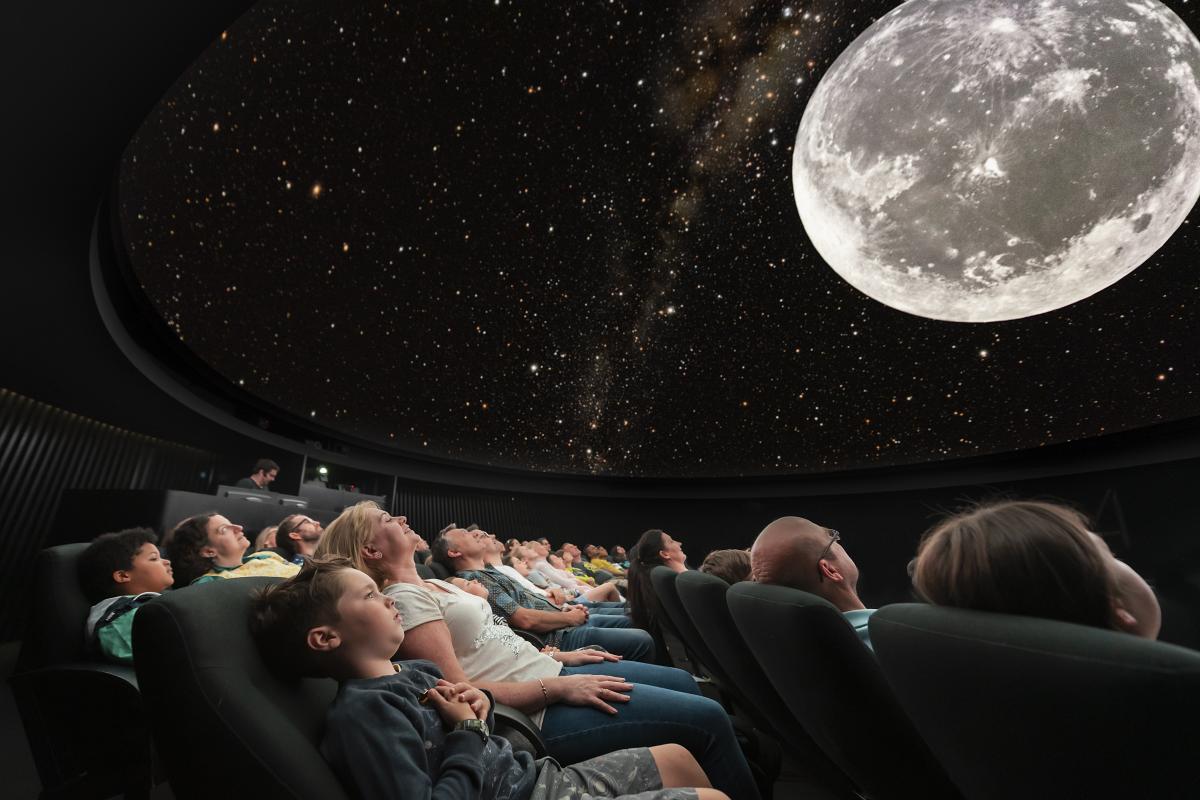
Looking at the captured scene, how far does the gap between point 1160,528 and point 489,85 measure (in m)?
9.27

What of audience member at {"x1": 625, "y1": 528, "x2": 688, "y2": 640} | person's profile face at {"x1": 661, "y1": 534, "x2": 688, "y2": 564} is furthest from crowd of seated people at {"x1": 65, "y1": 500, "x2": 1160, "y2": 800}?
person's profile face at {"x1": 661, "y1": 534, "x2": 688, "y2": 564}

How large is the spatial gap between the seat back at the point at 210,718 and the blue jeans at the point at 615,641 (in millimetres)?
1852

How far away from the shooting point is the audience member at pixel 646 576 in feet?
10.2

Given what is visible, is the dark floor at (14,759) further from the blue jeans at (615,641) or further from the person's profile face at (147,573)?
the blue jeans at (615,641)

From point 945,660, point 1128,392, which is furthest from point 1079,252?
point 1128,392

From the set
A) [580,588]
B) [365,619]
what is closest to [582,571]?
[580,588]

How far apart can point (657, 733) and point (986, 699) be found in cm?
93

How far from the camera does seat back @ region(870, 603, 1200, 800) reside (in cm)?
60

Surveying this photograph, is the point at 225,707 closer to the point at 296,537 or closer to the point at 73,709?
the point at 73,709

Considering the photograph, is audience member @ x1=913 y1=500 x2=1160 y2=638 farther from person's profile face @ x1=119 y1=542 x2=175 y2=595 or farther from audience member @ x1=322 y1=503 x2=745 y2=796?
person's profile face @ x1=119 y1=542 x2=175 y2=595

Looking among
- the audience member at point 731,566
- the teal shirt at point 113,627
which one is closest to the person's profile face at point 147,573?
the teal shirt at point 113,627

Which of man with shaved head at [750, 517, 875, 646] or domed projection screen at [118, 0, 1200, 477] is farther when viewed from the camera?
domed projection screen at [118, 0, 1200, 477]

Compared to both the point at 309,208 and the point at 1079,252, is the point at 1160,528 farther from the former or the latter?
the point at 309,208

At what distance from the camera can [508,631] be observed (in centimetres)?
183
